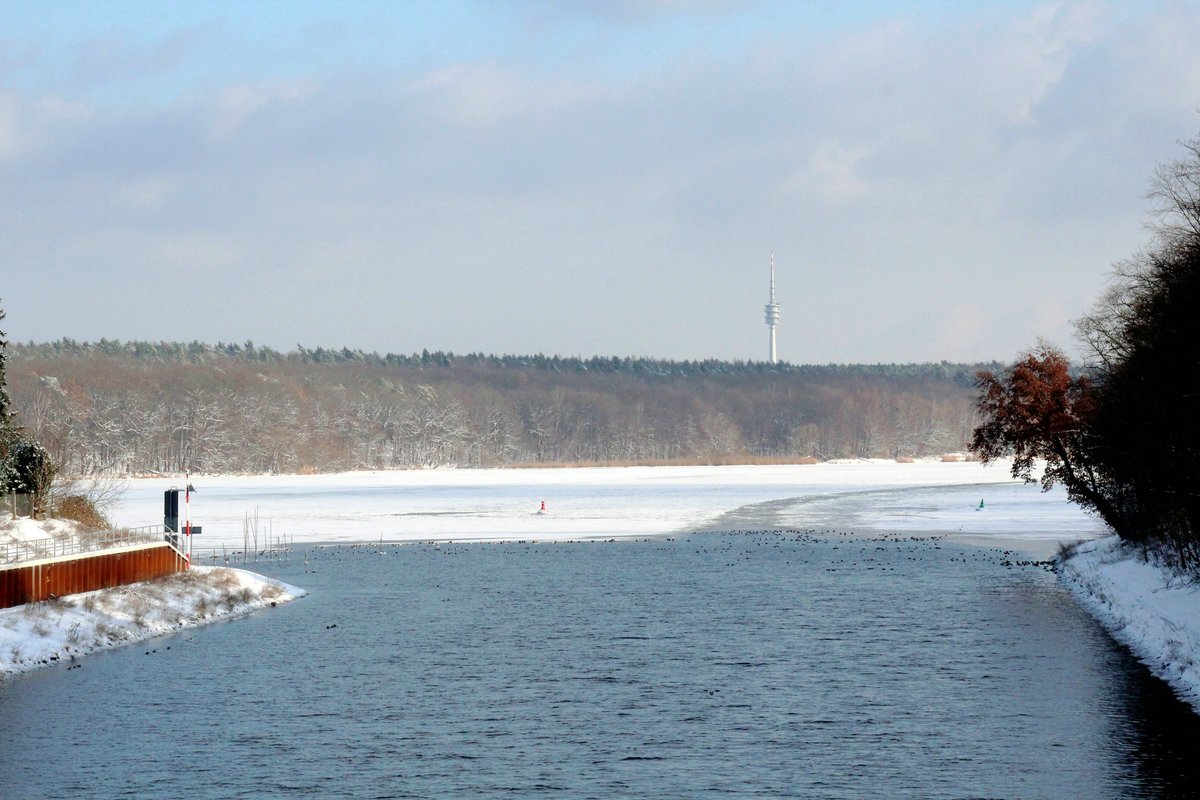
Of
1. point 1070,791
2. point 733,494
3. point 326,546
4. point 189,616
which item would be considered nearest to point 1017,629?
point 1070,791

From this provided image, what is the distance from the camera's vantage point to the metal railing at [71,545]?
3553 cm

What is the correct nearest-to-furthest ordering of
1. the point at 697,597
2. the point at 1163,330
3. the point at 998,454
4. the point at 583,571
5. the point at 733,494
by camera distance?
the point at 1163,330, the point at 697,597, the point at 583,571, the point at 998,454, the point at 733,494

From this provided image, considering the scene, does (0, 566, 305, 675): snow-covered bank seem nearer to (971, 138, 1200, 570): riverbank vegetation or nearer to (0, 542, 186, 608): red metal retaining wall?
(0, 542, 186, 608): red metal retaining wall

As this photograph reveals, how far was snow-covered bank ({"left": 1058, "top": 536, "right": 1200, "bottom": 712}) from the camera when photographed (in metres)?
28.6

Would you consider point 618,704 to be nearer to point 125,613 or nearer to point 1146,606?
point 125,613

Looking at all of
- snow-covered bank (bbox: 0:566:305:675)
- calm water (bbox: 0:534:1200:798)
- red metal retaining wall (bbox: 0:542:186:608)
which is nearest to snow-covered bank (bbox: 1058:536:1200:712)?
calm water (bbox: 0:534:1200:798)

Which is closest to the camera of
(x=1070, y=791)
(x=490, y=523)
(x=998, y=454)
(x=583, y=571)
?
(x=1070, y=791)

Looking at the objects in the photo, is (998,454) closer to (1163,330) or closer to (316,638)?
(1163,330)

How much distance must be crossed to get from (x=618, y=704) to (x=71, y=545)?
759 inches

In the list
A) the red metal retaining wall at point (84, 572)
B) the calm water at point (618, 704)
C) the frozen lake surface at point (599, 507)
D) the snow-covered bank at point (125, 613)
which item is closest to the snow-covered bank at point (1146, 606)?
the calm water at point (618, 704)

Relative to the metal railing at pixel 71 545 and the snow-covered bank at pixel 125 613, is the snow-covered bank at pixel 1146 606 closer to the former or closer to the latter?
the snow-covered bank at pixel 125 613

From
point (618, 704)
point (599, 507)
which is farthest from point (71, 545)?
point (599, 507)

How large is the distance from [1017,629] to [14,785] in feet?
81.3

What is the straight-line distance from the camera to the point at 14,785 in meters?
19.9
